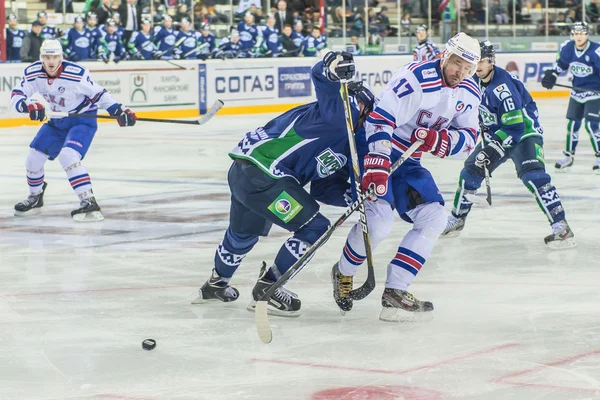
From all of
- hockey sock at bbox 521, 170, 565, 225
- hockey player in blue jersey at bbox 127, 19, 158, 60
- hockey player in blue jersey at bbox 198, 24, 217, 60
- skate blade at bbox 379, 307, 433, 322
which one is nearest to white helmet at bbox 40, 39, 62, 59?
hockey sock at bbox 521, 170, 565, 225

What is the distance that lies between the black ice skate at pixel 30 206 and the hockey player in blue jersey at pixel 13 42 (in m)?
8.72

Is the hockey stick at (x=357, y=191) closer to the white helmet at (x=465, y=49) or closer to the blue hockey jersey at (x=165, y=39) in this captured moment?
the white helmet at (x=465, y=49)

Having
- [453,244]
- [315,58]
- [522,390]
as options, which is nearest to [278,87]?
[315,58]

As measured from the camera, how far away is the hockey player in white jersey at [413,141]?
178 inches

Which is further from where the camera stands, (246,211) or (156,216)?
(156,216)

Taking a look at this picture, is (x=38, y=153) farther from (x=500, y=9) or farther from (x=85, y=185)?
(x=500, y=9)

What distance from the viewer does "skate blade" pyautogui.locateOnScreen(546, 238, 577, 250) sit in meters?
6.49

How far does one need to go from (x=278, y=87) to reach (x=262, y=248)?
12.4 metres

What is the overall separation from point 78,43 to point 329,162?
1312 cm

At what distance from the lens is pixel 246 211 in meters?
4.72

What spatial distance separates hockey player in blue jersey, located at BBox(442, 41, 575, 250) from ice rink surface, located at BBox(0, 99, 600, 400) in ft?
0.68

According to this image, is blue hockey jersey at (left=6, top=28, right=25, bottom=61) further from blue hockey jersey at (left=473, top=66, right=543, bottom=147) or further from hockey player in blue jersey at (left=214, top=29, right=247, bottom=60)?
blue hockey jersey at (left=473, top=66, right=543, bottom=147)

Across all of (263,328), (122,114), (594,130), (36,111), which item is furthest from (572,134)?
(263,328)

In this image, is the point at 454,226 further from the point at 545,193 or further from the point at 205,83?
the point at 205,83
